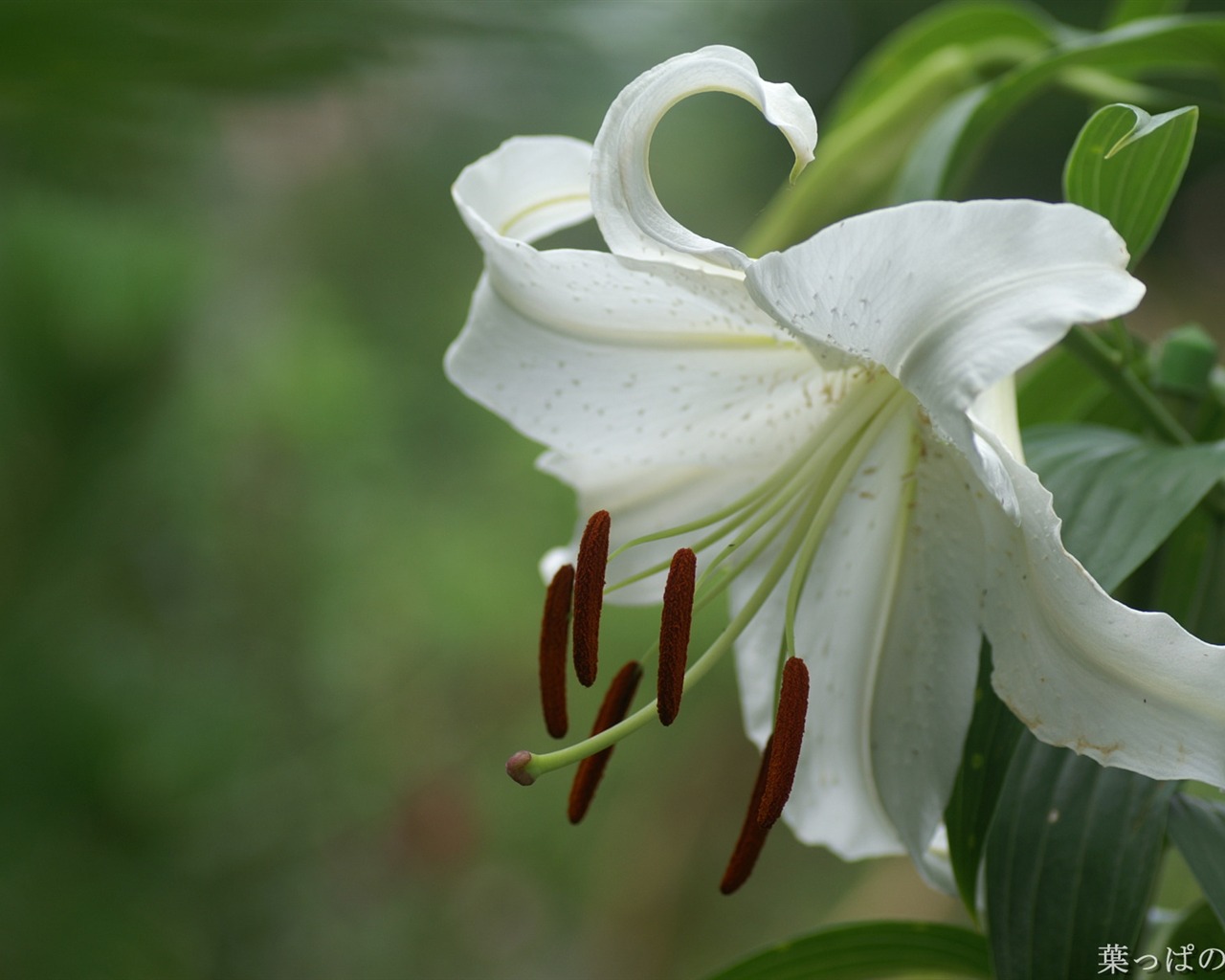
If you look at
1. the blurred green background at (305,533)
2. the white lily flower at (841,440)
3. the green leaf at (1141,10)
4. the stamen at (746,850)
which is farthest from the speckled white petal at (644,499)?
the green leaf at (1141,10)

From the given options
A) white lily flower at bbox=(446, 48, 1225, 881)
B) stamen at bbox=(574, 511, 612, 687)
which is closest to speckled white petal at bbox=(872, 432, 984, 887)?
white lily flower at bbox=(446, 48, 1225, 881)

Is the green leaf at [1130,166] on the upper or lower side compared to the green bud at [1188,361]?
upper

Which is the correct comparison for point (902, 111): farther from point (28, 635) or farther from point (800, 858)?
point (800, 858)

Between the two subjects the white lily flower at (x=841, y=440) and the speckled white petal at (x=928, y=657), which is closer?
the white lily flower at (x=841, y=440)

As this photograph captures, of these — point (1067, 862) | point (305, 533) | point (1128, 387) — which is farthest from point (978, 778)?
point (305, 533)

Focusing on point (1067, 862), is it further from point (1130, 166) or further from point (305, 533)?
point (305, 533)

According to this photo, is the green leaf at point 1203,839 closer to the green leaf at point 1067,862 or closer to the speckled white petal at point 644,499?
the green leaf at point 1067,862
